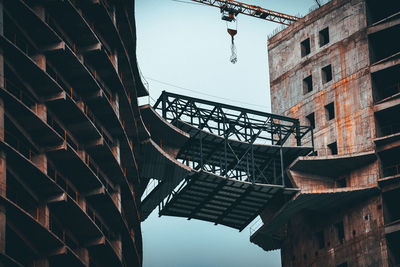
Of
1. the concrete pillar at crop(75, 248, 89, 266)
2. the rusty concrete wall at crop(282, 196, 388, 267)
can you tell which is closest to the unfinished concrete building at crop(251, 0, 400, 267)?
the rusty concrete wall at crop(282, 196, 388, 267)

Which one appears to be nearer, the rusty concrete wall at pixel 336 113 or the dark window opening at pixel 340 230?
the rusty concrete wall at pixel 336 113

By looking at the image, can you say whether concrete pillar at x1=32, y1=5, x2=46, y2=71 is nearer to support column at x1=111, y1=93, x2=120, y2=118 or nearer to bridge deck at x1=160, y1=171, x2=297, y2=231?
support column at x1=111, y1=93, x2=120, y2=118

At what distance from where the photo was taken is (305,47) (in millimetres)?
114062

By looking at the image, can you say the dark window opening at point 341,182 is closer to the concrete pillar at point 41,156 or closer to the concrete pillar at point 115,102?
the concrete pillar at point 115,102

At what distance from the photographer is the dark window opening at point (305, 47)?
372ft

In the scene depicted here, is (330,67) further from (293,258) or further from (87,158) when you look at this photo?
(87,158)

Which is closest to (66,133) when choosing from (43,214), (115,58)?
(43,214)

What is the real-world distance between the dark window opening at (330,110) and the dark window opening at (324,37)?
7465mm

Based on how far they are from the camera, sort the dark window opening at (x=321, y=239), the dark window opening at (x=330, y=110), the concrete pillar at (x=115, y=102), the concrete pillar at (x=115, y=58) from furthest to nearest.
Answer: the dark window opening at (x=330, y=110) < the dark window opening at (x=321, y=239) < the concrete pillar at (x=115, y=58) < the concrete pillar at (x=115, y=102)

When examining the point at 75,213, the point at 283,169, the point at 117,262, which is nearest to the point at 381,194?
the point at 283,169

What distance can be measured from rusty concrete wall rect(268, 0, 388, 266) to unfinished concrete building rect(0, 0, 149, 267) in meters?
28.6

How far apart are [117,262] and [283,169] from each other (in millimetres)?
36916

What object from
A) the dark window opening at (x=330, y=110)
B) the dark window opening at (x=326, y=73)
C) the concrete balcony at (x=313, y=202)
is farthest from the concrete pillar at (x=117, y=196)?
the dark window opening at (x=326, y=73)

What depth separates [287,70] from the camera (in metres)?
115
